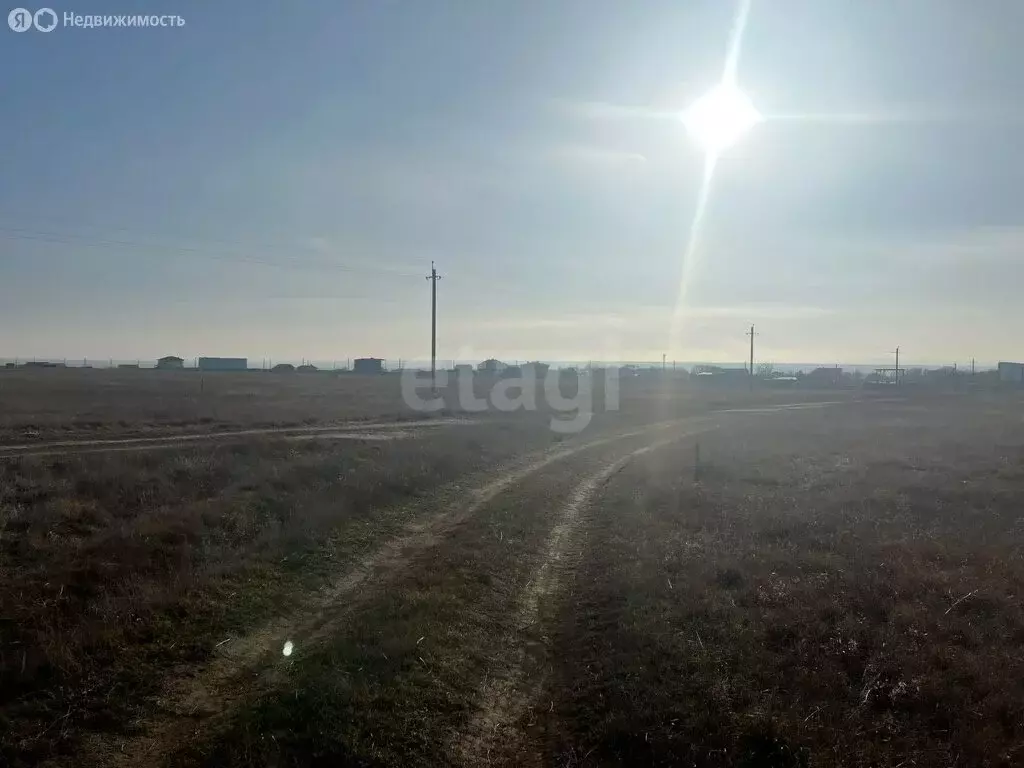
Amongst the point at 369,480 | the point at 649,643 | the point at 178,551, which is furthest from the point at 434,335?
the point at 649,643

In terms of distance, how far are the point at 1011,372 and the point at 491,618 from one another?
150147 mm

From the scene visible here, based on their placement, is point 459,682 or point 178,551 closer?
point 459,682

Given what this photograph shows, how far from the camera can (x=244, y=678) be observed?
735 cm

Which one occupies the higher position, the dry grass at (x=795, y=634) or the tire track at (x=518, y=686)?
the dry grass at (x=795, y=634)

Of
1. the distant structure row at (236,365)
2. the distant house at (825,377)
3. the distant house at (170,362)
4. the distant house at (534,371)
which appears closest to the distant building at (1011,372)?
the distant house at (825,377)

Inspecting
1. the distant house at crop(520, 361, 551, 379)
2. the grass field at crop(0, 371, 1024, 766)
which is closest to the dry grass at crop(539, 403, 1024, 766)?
the grass field at crop(0, 371, 1024, 766)

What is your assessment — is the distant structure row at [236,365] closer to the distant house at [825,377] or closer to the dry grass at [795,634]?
the distant house at [825,377]

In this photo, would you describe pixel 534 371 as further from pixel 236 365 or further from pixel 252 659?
pixel 252 659

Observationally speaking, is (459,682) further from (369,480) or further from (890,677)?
(369,480)

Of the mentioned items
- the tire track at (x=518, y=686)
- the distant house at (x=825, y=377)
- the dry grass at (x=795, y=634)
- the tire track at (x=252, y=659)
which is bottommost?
the tire track at (x=518, y=686)

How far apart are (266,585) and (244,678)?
123 inches

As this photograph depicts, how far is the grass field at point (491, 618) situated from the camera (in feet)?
20.4

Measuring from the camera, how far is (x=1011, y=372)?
419ft

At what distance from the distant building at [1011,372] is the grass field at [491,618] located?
421 feet
